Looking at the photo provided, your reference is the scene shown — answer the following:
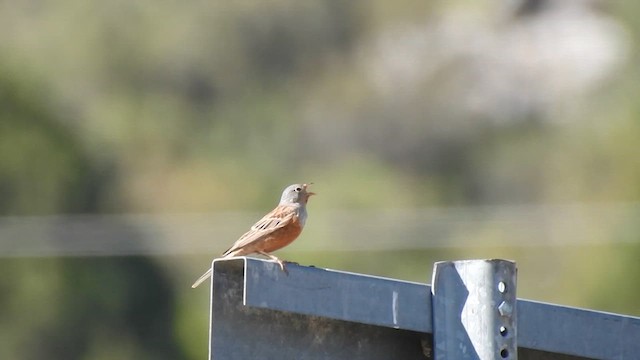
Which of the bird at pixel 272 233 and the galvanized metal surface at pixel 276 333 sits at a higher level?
the bird at pixel 272 233

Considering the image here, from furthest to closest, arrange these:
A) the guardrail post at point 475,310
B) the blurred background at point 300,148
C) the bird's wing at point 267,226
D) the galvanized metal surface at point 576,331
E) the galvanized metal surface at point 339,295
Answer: the blurred background at point 300,148, the bird's wing at point 267,226, the galvanized metal surface at point 576,331, the guardrail post at point 475,310, the galvanized metal surface at point 339,295

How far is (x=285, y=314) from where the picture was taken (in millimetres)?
4320

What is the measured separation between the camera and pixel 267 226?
7445 mm

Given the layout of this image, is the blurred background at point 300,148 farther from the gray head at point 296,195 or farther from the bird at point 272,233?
the bird at point 272,233

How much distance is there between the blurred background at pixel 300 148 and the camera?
2970cm

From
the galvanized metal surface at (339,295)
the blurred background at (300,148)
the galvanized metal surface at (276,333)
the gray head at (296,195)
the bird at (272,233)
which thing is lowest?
the galvanized metal surface at (276,333)

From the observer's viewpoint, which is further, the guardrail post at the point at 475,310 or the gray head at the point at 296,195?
the gray head at the point at 296,195

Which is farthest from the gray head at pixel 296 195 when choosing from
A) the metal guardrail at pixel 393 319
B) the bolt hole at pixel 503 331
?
the bolt hole at pixel 503 331

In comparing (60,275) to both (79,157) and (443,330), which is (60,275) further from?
(443,330)

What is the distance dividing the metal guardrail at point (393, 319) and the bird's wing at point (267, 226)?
2688 mm

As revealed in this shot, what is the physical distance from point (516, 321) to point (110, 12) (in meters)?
46.7

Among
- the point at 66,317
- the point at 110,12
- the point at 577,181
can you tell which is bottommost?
the point at 66,317

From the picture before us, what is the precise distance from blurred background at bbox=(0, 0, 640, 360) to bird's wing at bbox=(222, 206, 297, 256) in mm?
15663

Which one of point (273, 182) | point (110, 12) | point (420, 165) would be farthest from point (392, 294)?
point (110, 12)
